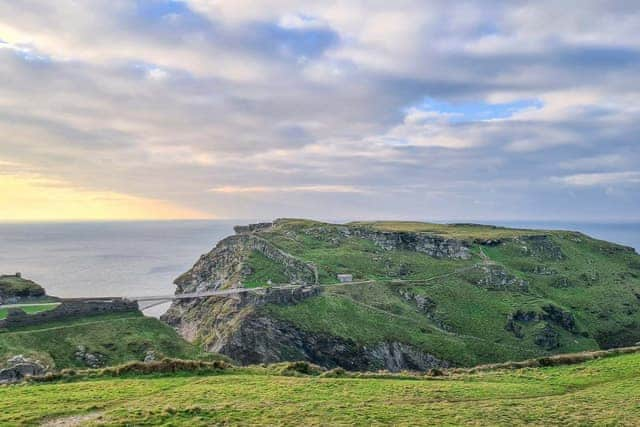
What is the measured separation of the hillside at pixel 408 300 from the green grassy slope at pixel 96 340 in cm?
1593

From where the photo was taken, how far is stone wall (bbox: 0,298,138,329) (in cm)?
5819

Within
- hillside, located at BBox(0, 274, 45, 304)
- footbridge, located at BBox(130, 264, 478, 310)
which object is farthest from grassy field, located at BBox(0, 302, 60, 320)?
footbridge, located at BBox(130, 264, 478, 310)

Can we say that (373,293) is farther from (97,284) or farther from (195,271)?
(97,284)

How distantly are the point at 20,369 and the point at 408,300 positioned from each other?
73.9 m

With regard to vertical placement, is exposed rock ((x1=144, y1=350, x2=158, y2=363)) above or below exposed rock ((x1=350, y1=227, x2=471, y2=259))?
below

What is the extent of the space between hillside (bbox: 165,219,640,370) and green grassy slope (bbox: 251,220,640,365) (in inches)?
12.7

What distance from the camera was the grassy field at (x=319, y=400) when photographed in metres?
24.8

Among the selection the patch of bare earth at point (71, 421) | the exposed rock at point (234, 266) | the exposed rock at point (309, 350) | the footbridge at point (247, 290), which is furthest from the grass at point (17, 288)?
the patch of bare earth at point (71, 421)

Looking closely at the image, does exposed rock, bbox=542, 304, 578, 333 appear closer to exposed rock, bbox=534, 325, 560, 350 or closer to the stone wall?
exposed rock, bbox=534, 325, 560, 350

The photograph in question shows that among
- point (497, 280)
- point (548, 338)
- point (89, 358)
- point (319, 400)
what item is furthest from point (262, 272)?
point (319, 400)

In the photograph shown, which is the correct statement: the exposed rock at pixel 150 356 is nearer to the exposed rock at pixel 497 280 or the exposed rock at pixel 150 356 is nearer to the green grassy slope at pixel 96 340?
the green grassy slope at pixel 96 340

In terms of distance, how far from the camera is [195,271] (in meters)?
124

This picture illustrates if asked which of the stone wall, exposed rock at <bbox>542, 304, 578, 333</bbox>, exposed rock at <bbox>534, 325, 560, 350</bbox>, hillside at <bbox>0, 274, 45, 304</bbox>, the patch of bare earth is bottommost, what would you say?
exposed rock at <bbox>534, 325, 560, 350</bbox>

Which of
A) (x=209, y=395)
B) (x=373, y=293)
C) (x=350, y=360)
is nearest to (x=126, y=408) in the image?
(x=209, y=395)
